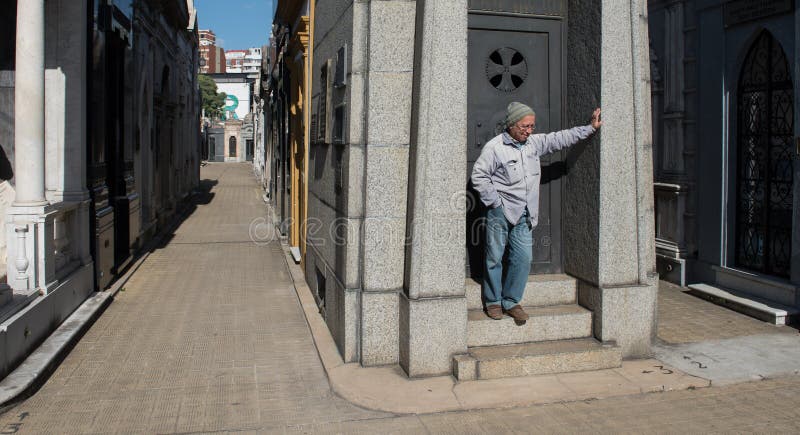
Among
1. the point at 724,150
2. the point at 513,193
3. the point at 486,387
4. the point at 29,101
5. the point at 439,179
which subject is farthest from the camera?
the point at 724,150

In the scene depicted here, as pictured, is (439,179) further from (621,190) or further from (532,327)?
(621,190)

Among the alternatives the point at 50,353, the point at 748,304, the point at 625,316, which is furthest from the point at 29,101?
the point at 748,304

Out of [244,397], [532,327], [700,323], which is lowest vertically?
[244,397]

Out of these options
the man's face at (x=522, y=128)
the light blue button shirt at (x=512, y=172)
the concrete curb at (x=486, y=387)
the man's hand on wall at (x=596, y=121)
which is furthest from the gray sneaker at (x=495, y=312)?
the man's hand on wall at (x=596, y=121)

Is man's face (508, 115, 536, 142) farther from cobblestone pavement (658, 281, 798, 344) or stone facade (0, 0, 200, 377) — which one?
stone facade (0, 0, 200, 377)

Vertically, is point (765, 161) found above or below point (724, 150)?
below

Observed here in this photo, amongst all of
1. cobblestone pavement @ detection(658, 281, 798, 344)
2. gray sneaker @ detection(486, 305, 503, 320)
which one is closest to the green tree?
cobblestone pavement @ detection(658, 281, 798, 344)

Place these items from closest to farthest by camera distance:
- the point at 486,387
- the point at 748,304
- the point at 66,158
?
the point at 486,387 < the point at 748,304 < the point at 66,158

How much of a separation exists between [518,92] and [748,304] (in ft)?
12.9

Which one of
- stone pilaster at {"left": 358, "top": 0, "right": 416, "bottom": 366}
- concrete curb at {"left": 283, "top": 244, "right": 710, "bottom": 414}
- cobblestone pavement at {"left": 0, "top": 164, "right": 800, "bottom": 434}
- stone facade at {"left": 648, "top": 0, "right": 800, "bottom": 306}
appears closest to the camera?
cobblestone pavement at {"left": 0, "top": 164, "right": 800, "bottom": 434}

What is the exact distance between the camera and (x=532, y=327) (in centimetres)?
594

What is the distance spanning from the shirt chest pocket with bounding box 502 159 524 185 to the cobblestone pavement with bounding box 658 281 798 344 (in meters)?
2.31

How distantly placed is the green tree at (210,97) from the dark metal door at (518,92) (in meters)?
90.9

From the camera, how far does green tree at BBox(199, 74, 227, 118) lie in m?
93.2
